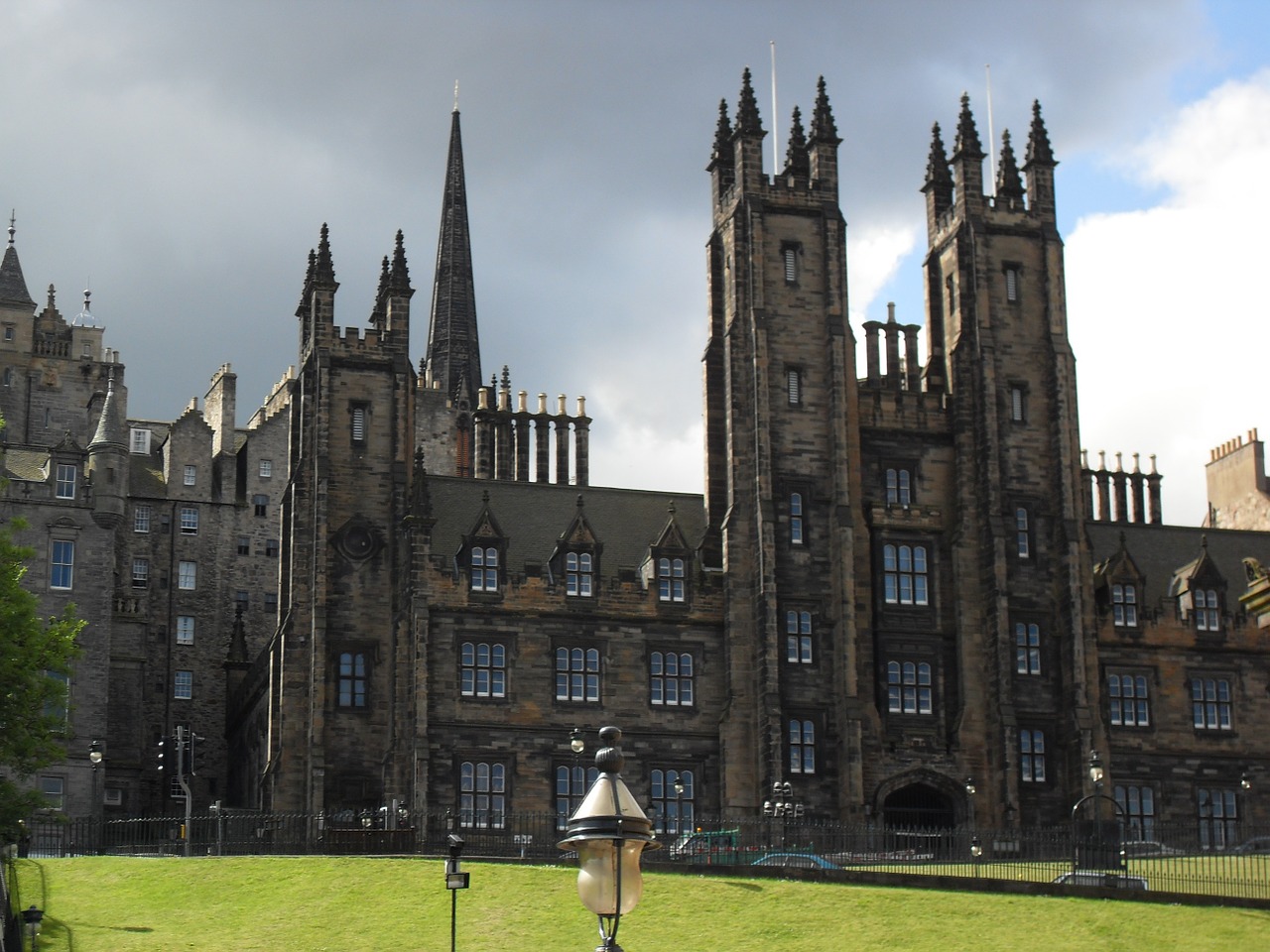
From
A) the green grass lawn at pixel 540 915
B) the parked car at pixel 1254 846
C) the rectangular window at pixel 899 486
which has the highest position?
the rectangular window at pixel 899 486

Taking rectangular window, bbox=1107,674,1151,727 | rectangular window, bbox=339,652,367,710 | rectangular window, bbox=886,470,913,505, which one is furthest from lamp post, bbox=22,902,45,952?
rectangular window, bbox=1107,674,1151,727

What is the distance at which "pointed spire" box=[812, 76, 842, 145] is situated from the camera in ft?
262

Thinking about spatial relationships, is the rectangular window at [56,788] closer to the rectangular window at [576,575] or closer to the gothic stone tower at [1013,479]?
the rectangular window at [576,575]

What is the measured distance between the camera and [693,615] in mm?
74562

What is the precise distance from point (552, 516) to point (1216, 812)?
2751cm

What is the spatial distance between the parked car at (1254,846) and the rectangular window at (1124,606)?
11.7 m

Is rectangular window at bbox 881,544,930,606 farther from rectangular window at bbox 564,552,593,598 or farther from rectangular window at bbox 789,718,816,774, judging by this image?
rectangular window at bbox 564,552,593,598

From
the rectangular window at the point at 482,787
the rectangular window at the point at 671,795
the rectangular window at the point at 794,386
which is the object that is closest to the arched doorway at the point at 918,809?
the rectangular window at the point at 671,795

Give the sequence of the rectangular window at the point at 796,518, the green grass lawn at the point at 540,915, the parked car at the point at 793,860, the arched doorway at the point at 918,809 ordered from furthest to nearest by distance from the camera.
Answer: the rectangular window at the point at 796,518
the arched doorway at the point at 918,809
the parked car at the point at 793,860
the green grass lawn at the point at 540,915

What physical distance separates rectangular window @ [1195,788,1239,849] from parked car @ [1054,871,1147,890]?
2576 centimetres

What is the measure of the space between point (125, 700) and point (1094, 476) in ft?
142

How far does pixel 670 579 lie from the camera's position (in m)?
74.8

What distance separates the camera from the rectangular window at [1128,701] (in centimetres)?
7825

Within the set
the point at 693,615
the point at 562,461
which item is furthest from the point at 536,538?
the point at 562,461
